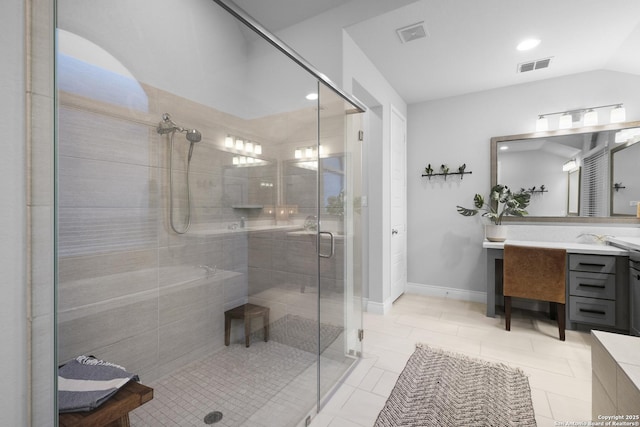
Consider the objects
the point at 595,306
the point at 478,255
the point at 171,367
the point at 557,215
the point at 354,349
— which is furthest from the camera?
the point at 478,255

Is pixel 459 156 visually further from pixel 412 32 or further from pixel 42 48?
pixel 42 48

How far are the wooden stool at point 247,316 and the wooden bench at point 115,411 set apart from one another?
33cm

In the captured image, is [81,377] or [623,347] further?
[623,347]

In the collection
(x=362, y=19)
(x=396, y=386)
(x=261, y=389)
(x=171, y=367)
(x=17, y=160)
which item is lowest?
(x=396, y=386)

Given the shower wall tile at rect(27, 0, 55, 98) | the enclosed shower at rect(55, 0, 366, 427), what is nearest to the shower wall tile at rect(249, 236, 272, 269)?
Result: the enclosed shower at rect(55, 0, 366, 427)

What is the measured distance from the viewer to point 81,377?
868 millimetres

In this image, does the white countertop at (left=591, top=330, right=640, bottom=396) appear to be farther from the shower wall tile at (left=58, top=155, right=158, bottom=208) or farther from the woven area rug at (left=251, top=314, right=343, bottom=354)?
the shower wall tile at (left=58, top=155, right=158, bottom=208)

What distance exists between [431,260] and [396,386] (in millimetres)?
2252

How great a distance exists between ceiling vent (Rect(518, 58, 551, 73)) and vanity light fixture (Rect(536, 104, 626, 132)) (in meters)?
0.56

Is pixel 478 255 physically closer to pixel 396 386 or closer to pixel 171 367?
Answer: pixel 396 386

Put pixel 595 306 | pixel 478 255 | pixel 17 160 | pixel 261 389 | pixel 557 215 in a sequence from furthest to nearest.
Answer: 1. pixel 478 255
2. pixel 557 215
3. pixel 595 306
4. pixel 261 389
5. pixel 17 160

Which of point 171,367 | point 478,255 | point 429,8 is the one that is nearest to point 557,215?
point 478,255

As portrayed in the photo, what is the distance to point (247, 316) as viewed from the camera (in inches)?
52.4

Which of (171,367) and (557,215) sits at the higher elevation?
(557,215)
